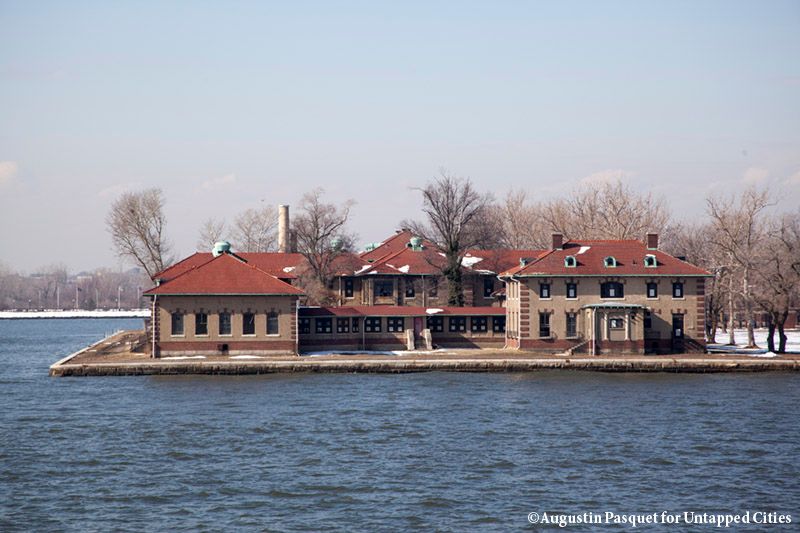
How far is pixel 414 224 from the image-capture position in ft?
291

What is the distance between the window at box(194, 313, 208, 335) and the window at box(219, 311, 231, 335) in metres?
0.95

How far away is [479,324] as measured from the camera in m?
79.2

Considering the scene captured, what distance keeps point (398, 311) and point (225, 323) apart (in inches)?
519

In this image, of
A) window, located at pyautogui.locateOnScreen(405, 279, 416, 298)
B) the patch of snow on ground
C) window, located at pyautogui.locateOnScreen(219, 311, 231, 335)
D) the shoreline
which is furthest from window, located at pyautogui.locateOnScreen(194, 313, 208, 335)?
the patch of snow on ground

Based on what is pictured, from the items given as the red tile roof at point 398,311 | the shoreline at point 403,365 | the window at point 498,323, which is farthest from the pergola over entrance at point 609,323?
the window at point 498,323

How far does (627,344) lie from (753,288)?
9842mm

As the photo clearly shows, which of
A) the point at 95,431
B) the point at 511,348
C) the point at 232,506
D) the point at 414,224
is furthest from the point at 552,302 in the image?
the point at 232,506

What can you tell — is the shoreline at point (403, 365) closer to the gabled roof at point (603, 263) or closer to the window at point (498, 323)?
the gabled roof at point (603, 263)

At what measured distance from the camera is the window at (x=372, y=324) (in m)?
77.6

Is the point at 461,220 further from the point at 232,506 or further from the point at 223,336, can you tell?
the point at 232,506

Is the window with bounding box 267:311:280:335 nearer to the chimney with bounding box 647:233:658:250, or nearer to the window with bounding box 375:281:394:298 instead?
the window with bounding box 375:281:394:298

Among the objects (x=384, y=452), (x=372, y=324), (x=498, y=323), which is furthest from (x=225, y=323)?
(x=384, y=452)

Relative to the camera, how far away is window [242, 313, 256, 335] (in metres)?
70.6

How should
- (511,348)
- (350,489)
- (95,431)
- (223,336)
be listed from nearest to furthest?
(350,489)
(95,431)
(223,336)
(511,348)
